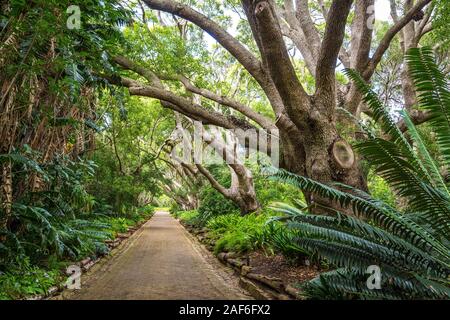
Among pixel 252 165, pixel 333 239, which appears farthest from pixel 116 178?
pixel 333 239

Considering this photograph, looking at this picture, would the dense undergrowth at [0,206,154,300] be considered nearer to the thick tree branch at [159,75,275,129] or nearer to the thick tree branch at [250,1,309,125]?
the thick tree branch at [159,75,275,129]

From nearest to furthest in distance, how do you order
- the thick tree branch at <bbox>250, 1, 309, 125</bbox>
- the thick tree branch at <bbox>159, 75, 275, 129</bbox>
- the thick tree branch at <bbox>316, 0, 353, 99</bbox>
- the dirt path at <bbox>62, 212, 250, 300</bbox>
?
the thick tree branch at <bbox>316, 0, 353, 99</bbox> → the thick tree branch at <bbox>250, 1, 309, 125</bbox> → the dirt path at <bbox>62, 212, 250, 300</bbox> → the thick tree branch at <bbox>159, 75, 275, 129</bbox>

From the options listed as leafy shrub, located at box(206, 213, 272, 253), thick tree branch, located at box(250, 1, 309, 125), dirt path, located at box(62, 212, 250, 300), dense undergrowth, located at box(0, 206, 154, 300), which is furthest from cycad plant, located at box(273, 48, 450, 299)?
dense undergrowth, located at box(0, 206, 154, 300)

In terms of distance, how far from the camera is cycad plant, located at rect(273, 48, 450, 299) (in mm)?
3344

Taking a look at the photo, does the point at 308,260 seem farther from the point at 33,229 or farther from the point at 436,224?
the point at 33,229

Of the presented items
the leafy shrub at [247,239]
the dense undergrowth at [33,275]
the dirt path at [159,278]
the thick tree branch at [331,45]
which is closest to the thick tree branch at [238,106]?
the leafy shrub at [247,239]

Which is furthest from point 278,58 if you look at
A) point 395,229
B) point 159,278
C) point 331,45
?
point 159,278

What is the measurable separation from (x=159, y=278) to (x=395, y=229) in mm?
4534

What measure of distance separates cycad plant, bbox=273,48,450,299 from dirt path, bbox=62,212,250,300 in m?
2.51

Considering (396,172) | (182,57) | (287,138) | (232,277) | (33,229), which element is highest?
(182,57)

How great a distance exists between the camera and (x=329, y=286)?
11.0 feet

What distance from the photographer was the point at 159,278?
22.4 feet

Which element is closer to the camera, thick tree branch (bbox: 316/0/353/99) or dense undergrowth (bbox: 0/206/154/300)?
dense undergrowth (bbox: 0/206/154/300)

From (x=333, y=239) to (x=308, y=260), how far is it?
262 centimetres
